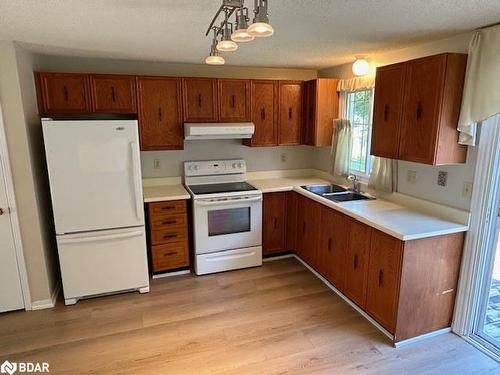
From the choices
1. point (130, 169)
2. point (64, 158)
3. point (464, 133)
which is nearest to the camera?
point (464, 133)

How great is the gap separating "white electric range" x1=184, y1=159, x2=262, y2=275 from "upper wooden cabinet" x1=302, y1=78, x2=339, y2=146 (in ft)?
3.34

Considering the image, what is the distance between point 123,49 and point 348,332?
310 cm

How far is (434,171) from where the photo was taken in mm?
2719

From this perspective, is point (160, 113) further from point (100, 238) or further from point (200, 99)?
point (100, 238)

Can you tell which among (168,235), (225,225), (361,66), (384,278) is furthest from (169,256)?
(361,66)

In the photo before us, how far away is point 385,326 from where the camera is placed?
2.57 m

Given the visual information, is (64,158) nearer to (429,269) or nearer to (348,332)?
(348,332)

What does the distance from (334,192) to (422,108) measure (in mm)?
1513

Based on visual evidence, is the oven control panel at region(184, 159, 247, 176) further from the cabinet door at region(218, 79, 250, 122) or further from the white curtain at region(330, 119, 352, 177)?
the white curtain at region(330, 119, 352, 177)

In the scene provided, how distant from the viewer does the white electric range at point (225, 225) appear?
11.4 ft

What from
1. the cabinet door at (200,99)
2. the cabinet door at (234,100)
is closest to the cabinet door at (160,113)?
the cabinet door at (200,99)

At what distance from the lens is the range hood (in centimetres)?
340

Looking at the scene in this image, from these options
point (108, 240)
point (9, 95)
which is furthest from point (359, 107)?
point (9, 95)

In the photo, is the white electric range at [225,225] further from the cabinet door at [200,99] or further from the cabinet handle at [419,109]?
the cabinet handle at [419,109]
